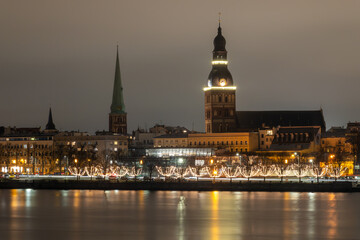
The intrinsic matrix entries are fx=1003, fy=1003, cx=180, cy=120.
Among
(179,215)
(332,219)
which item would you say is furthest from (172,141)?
(332,219)

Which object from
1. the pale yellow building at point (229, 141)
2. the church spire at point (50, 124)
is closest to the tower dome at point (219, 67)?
the pale yellow building at point (229, 141)

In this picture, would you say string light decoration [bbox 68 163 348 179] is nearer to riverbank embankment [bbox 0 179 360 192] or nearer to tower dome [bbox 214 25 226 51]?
riverbank embankment [bbox 0 179 360 192]

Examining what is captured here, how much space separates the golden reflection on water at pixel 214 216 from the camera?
62.0 metres

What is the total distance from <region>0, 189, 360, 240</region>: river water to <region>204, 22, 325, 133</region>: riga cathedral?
7043 centimetres

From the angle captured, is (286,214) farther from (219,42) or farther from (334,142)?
(334,142)

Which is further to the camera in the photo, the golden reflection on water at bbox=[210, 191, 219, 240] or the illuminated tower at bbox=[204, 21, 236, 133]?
the illuminated tower at bbox=[204, 21, 236, 133]

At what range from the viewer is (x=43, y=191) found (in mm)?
101000

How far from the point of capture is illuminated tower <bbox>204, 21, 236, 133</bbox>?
163575 mm

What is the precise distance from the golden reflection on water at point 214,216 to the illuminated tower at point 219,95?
70370 millimetres

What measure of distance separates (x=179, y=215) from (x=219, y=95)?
95.0 m

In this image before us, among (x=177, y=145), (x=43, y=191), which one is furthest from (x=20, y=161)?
(x=43, y=191)

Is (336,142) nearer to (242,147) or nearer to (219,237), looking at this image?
(242,147)

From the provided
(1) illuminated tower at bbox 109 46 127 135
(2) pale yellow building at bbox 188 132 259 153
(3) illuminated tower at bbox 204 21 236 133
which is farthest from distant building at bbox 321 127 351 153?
(1) illuminated tower at bbox 109 46 127 135

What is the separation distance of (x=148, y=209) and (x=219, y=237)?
18.2 m
